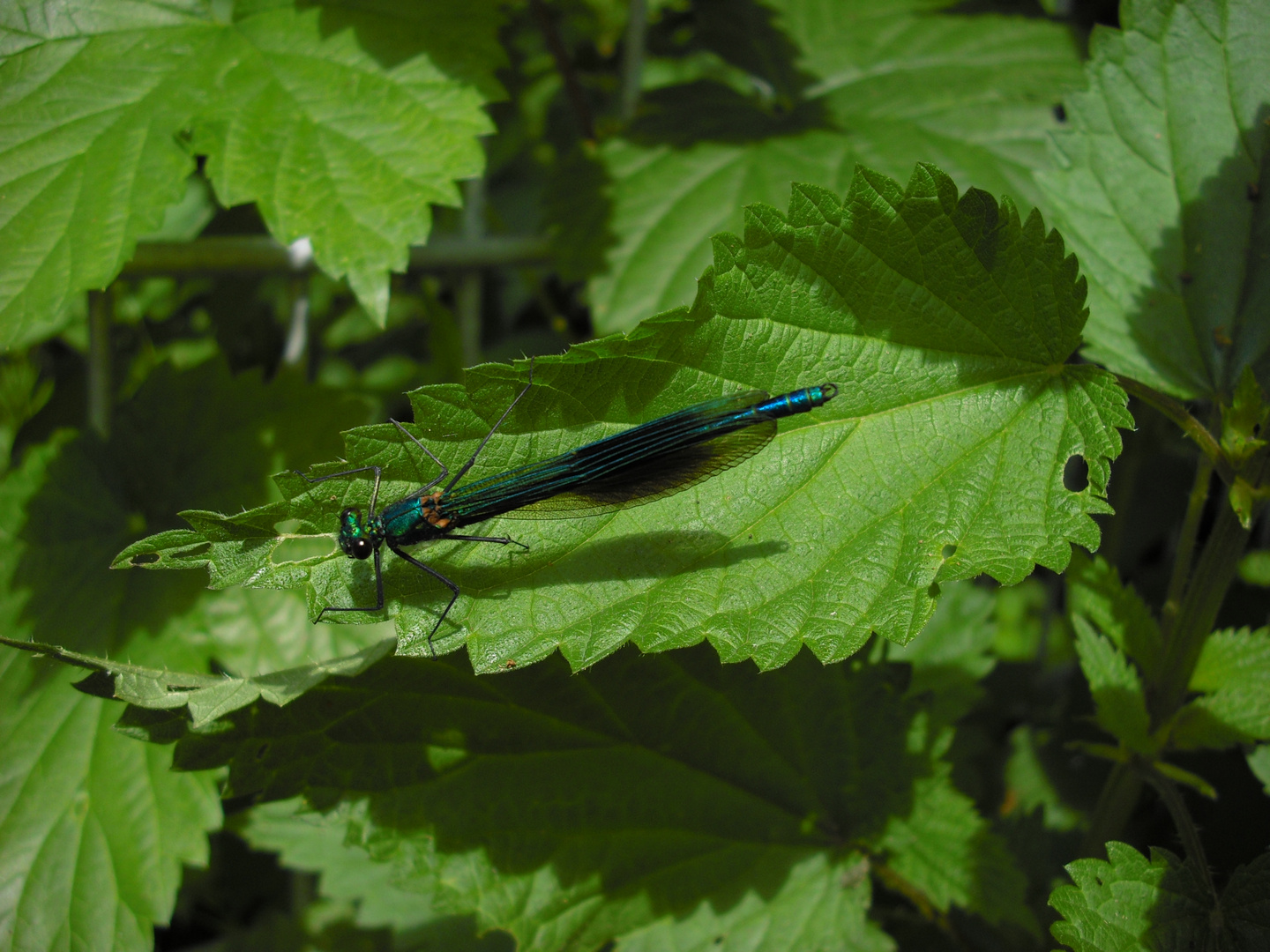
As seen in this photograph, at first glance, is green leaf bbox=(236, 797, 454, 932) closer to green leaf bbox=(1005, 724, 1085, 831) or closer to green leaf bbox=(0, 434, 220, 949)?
green leaf bbox=(0, 434, 220, 949)

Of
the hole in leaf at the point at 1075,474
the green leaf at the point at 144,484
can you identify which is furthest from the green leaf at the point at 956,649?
the green leaf at the point at 144,484

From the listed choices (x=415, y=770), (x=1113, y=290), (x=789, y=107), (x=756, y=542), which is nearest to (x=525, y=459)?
(x=756, y=542)

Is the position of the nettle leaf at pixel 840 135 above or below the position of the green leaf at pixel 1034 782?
above

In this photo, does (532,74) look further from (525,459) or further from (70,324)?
(525,459)

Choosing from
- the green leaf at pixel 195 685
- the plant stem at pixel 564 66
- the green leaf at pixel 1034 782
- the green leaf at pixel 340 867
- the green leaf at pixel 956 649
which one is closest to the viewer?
the green leaf at pixel 195 685

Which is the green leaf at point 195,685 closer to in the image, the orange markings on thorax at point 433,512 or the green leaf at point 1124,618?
the orange markings on thorax at point 433,512

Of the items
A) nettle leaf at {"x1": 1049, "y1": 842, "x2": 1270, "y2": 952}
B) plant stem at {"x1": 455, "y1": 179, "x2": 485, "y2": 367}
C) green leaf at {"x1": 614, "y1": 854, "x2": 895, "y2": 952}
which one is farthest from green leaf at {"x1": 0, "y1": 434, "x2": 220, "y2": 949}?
nettle leaf at {"x1": 1049, "y1": 842, "x2": 1270, "y2": 952}
